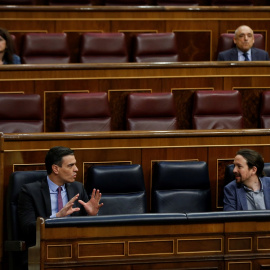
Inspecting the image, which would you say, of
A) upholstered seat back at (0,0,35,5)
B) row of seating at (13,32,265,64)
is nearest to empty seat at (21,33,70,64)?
row of seating at (13,32,265,64)

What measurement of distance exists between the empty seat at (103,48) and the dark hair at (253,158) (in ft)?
1.85

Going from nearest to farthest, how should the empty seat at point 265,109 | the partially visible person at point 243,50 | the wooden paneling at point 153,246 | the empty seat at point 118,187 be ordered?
the wooden paneling at point 153,246, the empty seat at point 118,187, the empty seat at point 265,109, the partially visible person at point 243,50

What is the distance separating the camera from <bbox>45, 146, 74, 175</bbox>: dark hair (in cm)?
96

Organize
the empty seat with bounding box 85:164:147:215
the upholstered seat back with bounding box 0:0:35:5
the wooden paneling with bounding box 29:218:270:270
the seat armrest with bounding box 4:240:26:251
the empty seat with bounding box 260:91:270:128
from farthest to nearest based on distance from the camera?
the upholstered seat back with bounding box 0:0:35:5 → the empty seat with bounding box 260:91:270:128 → the empty seat with bounding box 85:164:147:215 → the seat armrest with bounding box 4:240:26:251 → the wooden paneling with bounding box 29:218:270:270

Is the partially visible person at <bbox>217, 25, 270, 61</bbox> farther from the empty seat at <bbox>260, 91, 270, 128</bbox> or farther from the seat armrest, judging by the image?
the seat armrest

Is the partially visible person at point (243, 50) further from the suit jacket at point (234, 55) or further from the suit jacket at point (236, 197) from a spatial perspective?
the suit jacket at point (236, 197)

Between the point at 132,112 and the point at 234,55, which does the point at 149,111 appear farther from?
the point at 234,55

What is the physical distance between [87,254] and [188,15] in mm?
956

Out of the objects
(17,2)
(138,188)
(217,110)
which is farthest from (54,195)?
(17,2)

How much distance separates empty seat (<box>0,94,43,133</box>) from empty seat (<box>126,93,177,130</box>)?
0.17 m

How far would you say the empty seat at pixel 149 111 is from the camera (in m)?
1.26

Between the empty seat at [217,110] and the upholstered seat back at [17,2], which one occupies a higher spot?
the upholstered seat back at [17,2]

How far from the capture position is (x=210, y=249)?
2.64 ft

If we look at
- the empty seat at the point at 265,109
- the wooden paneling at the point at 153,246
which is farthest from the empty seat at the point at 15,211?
the empty seat at the point at 265,109
